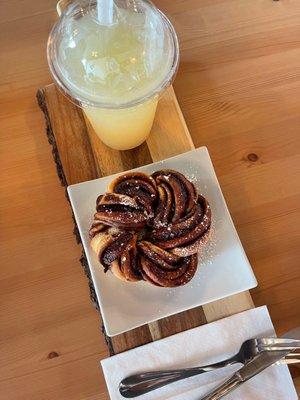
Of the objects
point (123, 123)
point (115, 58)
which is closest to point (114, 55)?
point (115, 58)

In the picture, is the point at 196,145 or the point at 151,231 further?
the point at 196,145

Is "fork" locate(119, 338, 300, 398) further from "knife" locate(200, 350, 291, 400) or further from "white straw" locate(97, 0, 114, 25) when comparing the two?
Answer: "white straw" locate(97, 0, 114, 25)

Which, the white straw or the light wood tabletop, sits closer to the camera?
the white straw

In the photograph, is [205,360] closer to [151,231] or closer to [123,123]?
[151,231]

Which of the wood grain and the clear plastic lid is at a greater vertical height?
the clear plastic lid

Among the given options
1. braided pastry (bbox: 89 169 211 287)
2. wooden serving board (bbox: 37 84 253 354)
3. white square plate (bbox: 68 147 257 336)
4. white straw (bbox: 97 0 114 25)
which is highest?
white straw (bbox: 97 0 114 25)

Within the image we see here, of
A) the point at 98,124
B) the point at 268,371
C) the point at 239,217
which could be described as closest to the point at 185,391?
the point at 268,371

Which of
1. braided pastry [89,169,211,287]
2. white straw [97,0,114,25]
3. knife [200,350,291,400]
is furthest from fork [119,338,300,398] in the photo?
white straw [97,0,114,25]

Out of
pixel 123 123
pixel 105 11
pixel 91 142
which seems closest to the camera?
pixel 105 11
